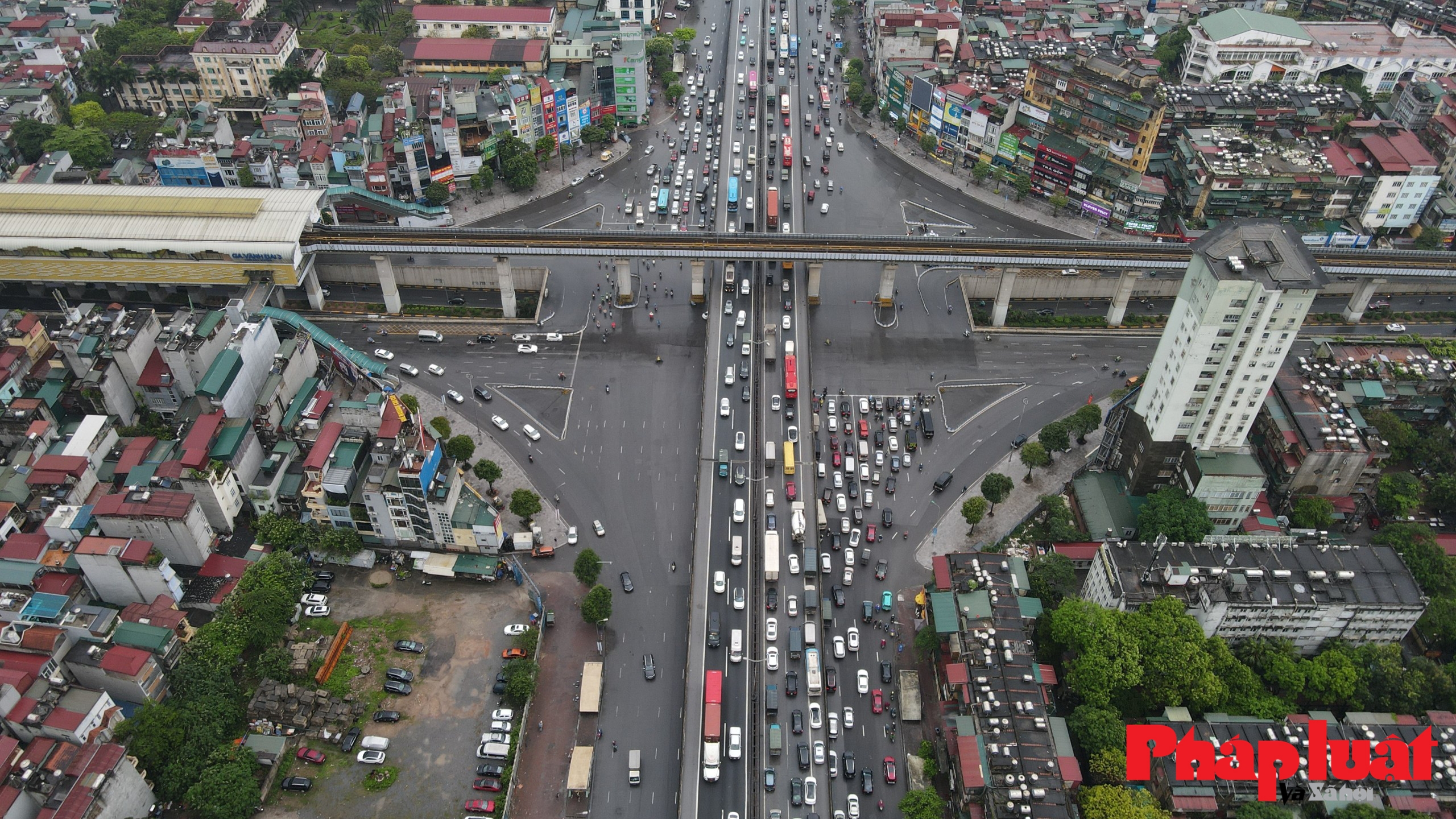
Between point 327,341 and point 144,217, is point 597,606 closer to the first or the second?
point 327,341

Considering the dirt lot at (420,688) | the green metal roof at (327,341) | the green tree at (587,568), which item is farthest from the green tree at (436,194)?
the green tree at (587,568)

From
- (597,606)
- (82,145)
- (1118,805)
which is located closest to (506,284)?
(597,606)

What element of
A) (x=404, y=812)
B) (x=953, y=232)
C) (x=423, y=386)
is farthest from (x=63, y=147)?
(x=953, y=232)

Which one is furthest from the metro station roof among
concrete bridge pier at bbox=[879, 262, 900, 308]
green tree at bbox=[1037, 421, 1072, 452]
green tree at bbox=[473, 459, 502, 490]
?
green tree at bbox=[1037, 421, 1072, 452]

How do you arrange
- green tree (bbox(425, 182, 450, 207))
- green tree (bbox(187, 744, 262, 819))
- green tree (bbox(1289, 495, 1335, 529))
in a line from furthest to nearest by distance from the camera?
green tree (bbox(425, 182, 450, 207)) < green tree (bbox(1289, 495, 1335, 529)) < green tree (bbox(187, 744, 262, 819))

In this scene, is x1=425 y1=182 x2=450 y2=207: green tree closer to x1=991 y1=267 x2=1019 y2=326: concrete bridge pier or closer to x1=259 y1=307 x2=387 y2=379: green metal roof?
x1=259 y1=307 x2=387 y2=379: green metal roof

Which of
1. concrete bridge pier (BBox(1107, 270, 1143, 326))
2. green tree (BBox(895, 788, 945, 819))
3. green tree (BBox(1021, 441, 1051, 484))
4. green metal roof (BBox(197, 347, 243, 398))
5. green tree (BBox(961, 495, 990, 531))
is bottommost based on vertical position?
green tree (BBox(895, 788, 945, 819))

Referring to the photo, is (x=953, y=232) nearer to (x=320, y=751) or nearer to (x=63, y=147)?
(x=320, y=751)

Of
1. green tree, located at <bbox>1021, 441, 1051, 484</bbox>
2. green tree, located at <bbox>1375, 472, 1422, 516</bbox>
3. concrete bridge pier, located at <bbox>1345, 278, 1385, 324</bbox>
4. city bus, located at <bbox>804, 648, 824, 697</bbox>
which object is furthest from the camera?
concrete bridge pier, located at <bbox>1345, 278, 1385, 324</bbox>
